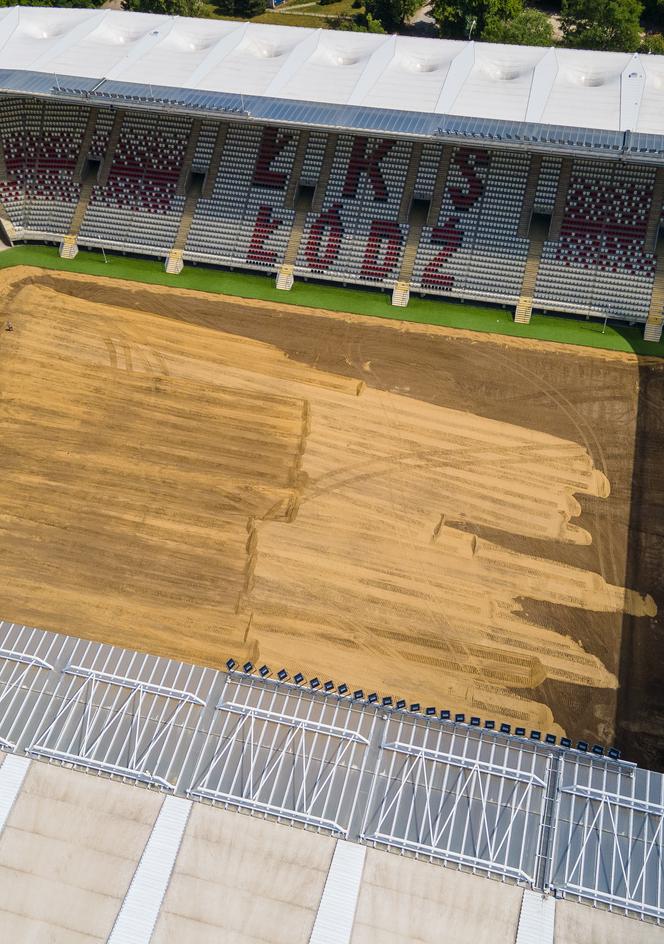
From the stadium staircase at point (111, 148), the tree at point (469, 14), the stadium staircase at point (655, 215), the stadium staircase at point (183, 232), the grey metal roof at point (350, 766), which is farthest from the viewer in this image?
the tree at point (469, 14)

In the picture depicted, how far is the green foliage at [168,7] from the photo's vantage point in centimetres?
7019

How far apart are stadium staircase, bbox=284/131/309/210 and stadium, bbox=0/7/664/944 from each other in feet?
0.97

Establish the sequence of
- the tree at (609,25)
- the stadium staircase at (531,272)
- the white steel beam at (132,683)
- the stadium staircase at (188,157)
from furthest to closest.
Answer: the tree at (609,25)
the stadium staircase at (188,157)
the stadium staircase at (531,272)
the white steel beam at (132,683)

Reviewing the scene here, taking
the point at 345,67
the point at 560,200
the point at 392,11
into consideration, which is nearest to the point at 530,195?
the point at 560,200

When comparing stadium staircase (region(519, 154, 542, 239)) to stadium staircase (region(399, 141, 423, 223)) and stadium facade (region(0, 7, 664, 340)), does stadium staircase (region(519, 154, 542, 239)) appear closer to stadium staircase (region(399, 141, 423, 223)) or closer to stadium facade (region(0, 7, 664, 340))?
stadium facade (region(0, 7, 664, 340))

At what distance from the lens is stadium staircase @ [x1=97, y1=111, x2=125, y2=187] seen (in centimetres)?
5591

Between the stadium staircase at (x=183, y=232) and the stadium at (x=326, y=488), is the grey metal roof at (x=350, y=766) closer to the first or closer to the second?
the stadium at (x=326, y=488)

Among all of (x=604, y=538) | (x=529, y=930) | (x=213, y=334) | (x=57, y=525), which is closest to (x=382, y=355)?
(x=213, y=334)

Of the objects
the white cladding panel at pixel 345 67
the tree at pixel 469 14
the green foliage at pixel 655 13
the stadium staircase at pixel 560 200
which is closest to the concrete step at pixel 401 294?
the stadium staircase at pixel 560 200

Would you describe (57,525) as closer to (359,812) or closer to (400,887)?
(359,812)

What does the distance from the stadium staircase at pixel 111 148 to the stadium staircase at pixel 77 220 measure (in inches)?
28.8

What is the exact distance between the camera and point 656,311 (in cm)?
4747

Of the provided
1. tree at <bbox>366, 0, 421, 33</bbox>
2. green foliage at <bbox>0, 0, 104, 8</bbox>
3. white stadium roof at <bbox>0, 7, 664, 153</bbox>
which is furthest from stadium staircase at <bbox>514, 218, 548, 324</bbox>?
green foliage at <bbox>0, 0, 104, 8</bbox>

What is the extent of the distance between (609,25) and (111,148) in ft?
133
